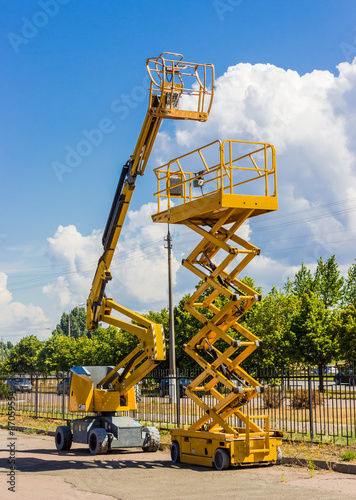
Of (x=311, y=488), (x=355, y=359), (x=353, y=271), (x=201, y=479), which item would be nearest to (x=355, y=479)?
(x=311, y=488)

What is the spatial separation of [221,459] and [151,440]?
4.01 meters

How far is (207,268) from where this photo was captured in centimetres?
1455

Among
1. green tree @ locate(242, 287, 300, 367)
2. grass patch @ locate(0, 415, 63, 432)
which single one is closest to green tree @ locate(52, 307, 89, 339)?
green tree @ locate(242, 287, 300, 367)

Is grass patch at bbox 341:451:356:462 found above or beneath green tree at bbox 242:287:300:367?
beneath

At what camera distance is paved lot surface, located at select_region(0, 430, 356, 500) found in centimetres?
1072

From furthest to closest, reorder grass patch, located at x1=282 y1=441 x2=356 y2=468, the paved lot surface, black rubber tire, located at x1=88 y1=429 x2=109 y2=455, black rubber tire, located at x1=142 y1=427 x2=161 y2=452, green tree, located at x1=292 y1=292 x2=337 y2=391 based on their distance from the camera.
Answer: green tree, located at x1=292 y1=292 x2=337 y2=391 < black rubber tire, located at x1=142 y1=427 x2=161 y2=452 < black rubber tire, located at x1=88 y1=429 x2=109 y2=455 < grass patch, located at x1=282 y1=441 x2=356 y2=468 < the paved lot surface

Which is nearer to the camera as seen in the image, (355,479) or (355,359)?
(355,479)

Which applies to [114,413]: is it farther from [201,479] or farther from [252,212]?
[252,212]

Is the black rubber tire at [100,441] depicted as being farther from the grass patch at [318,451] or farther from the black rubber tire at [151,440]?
the grass patch at [318,451]

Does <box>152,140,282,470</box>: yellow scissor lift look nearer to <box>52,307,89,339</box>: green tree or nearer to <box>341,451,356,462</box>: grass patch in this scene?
<box>341,451,356,462</box>: grass patch

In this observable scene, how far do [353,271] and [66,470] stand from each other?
5109cm

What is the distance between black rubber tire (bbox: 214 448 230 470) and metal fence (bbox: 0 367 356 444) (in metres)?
2.08

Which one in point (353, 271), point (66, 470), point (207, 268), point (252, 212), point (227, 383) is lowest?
point (66, 470)

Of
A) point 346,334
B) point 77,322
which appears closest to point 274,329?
point 346,334
